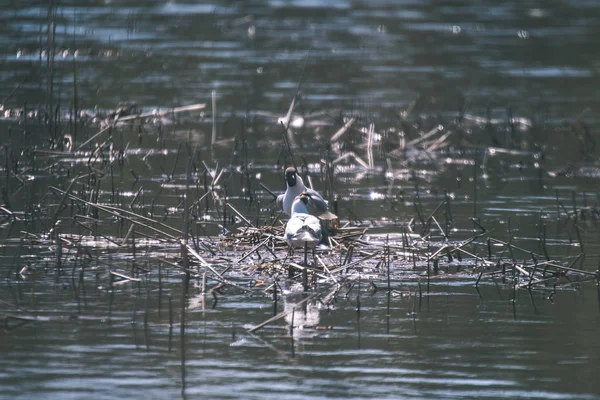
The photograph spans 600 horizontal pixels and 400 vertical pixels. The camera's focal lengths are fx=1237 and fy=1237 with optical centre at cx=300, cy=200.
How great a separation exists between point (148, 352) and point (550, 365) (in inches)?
111

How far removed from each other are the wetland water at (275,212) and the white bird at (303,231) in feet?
1.19

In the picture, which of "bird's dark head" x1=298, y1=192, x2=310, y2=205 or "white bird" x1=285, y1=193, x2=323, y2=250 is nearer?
"white bird" x1=285, y1=193, x2=323, y2=250

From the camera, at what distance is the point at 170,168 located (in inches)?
686

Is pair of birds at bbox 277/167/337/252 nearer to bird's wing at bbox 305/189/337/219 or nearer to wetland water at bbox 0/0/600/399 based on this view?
bird's wing at bbox 305/189/337/219

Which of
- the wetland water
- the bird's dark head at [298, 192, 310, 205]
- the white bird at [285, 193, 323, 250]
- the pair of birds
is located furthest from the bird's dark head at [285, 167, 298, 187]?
the white bird at [285, 193, 323, 250]

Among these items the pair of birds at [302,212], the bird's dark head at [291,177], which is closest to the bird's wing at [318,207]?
the pair of birds at [302,212]

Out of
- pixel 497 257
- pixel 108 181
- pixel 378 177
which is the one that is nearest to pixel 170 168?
pixel 108 181

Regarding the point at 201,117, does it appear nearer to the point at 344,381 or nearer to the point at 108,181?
the point at 108,181

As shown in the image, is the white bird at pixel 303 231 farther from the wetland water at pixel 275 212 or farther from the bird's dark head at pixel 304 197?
the bird's dark head at pixel 304 197

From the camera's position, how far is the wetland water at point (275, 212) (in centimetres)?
850

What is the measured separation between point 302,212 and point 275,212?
2.40 meters

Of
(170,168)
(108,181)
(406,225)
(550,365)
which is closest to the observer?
(550,365)

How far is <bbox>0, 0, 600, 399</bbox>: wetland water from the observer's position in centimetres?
850

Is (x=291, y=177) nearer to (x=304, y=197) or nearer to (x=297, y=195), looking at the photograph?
(x=297, y=195)
